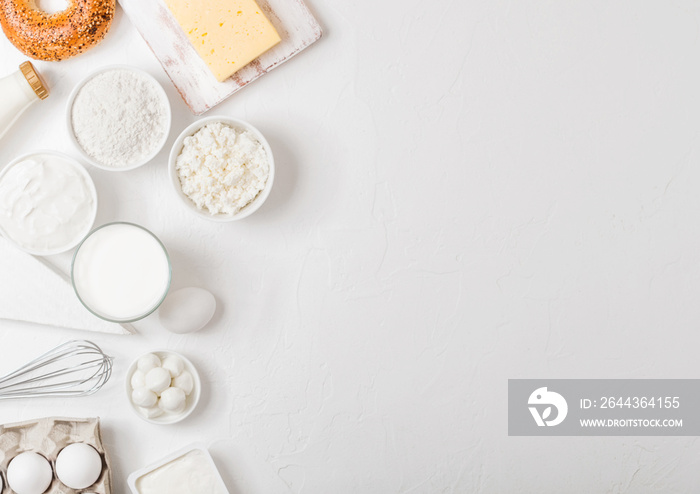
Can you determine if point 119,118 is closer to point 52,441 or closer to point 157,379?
point 157,379

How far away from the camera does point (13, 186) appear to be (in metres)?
0.89

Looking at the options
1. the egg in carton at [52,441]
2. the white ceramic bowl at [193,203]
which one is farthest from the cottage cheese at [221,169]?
the egg in carton at [52,441]

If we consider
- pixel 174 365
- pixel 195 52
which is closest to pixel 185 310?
pixel 174 365

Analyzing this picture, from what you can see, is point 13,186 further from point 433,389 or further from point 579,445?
point 579,445

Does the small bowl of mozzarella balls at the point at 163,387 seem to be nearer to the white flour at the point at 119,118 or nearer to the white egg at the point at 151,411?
the white egg at the point at 151,411

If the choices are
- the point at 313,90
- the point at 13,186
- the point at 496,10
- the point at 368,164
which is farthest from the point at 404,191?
the point at 13,186

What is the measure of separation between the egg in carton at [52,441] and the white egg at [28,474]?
0.05 ft

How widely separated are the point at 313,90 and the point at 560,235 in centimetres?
45

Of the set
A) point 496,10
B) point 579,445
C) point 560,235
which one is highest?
point 496,10

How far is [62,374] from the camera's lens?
3.14 feet

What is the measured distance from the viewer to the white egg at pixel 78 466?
89cm

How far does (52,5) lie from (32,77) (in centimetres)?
12
